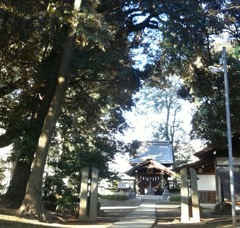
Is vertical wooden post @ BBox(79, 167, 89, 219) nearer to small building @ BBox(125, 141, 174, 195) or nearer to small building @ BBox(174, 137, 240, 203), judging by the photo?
small building @ BBox(174, 137, 240, 203)

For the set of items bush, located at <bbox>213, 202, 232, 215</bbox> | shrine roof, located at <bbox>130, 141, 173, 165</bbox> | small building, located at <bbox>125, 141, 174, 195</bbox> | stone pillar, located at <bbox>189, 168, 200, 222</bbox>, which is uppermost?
shrine roof, located at <bbox>130, 141, 173, 165</bbox>

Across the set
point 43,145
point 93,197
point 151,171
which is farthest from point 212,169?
point 43,145

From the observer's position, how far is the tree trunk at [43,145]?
13.1 metres

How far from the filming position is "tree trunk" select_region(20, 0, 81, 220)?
1312 centimetres

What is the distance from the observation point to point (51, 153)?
982 inches

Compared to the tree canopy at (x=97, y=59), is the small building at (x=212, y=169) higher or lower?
lower

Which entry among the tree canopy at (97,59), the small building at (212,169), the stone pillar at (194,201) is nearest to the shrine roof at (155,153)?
the small building at (212,169)

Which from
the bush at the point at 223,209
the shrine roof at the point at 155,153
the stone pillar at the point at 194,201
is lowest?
the bush at the point at 223,209

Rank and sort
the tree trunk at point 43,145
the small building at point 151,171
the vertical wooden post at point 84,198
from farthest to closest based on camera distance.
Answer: the small building at point 151,171
the vertical wooden post at point 84,198
the tree trunk at point 43,145

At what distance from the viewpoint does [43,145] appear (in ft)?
45.1

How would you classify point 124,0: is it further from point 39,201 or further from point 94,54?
point 39,201

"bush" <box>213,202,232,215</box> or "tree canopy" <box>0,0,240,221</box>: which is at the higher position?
"tree canopy" <box>0,0,240,221</box>

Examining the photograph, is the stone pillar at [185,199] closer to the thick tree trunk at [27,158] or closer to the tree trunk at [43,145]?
the tree trunk at [43,145]

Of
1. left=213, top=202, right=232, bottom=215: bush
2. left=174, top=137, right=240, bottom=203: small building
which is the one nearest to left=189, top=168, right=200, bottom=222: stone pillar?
left=174, top=137, right=240, bottom=203: small building
